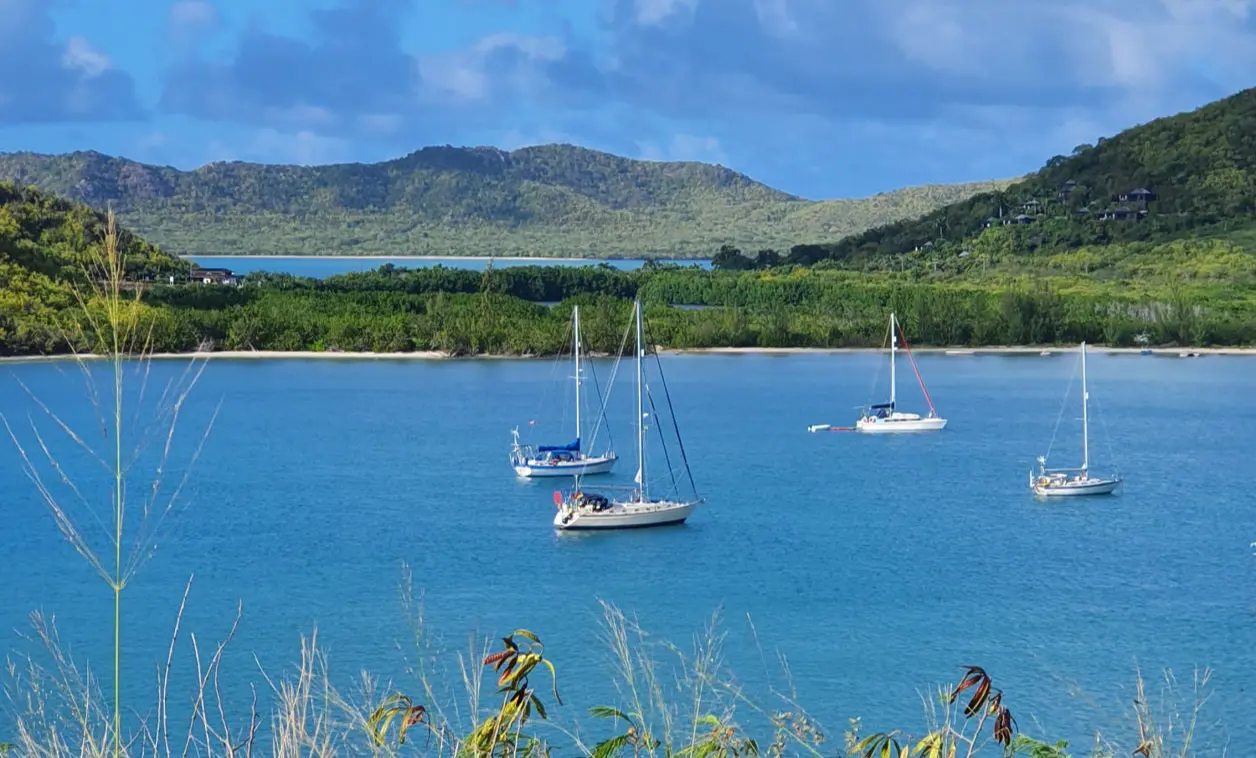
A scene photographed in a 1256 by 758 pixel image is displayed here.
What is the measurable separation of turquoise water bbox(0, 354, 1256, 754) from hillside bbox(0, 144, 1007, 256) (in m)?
121

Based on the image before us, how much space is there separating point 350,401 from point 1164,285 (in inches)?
1694

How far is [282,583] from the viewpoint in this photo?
2375 centimetres

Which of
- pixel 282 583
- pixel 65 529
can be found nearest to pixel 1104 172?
pixel 282 583

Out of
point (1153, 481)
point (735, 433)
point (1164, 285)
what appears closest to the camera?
point (1153, 481)

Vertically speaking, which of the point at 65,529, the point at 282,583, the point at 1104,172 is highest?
the point at 1104,172

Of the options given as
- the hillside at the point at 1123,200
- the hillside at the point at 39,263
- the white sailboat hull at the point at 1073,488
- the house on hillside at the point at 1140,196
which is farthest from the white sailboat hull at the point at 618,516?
the house on hillside at the point at 1140,196

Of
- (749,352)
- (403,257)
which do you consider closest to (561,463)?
(749,352)

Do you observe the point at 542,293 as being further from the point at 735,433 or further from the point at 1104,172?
the point at 735,433

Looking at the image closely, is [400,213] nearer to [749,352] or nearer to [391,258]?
[391,258]

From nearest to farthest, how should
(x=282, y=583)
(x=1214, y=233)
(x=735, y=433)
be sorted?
(x=282, y=583)
(x=735, y=433)
(x=1214, y=233)

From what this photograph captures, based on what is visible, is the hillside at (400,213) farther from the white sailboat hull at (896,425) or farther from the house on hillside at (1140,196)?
the white sailboat hull at (896,425)

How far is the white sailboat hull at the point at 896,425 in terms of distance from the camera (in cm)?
4338

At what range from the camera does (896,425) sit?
1715 inches

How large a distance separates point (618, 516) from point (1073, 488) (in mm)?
10700
